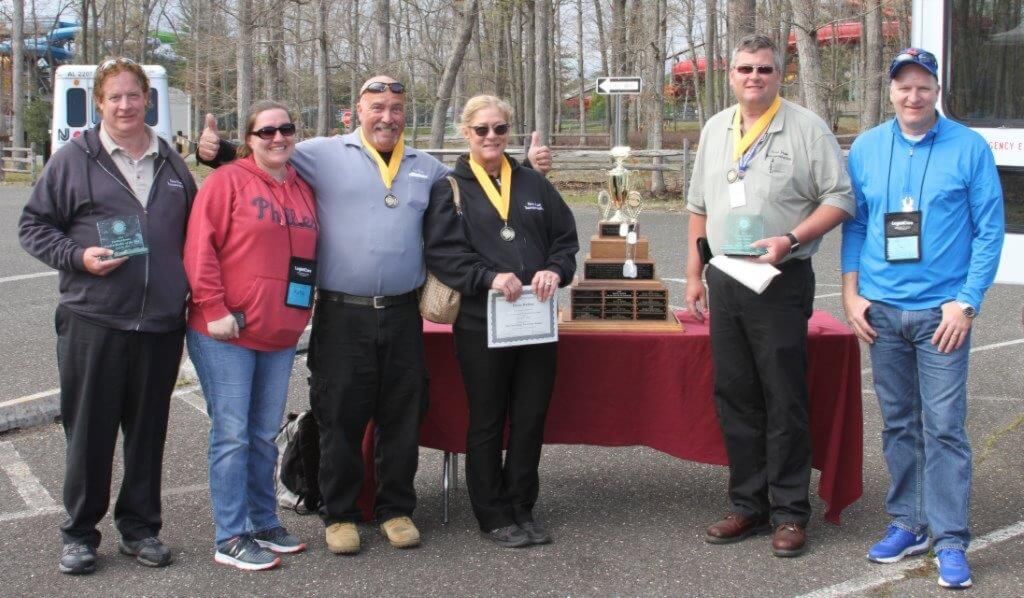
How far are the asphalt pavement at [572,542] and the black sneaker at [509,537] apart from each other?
0.04m

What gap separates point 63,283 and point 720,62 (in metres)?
39.7

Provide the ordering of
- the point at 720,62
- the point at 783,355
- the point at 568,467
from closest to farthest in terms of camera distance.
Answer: the point at 783,355 → the point at 568,467 → the point at 720,62

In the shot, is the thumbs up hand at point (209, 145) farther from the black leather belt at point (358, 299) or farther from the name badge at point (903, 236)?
the name badge at point (903, 236)

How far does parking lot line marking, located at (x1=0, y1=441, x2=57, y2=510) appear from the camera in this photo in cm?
486

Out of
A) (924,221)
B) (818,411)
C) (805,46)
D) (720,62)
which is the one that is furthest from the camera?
(720,62)

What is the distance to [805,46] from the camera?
17.1m

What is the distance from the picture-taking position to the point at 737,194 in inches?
163

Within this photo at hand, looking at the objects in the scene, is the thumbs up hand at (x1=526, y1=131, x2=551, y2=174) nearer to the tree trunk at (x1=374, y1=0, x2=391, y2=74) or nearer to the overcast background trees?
the overcast background trees

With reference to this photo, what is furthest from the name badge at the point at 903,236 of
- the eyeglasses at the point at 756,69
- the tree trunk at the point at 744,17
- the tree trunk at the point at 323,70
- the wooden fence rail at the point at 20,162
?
the wooden fence rail at the point at 20,162

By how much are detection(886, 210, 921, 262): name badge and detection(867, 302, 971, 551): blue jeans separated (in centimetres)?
20

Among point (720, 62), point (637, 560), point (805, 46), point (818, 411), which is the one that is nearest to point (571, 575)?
point (637, 560)

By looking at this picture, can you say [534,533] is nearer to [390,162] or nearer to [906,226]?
[390,162]

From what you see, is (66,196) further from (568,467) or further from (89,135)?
(568,467)

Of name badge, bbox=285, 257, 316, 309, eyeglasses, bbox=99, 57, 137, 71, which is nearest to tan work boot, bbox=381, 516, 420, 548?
name badge, bbox=285, 257, 316, 309
